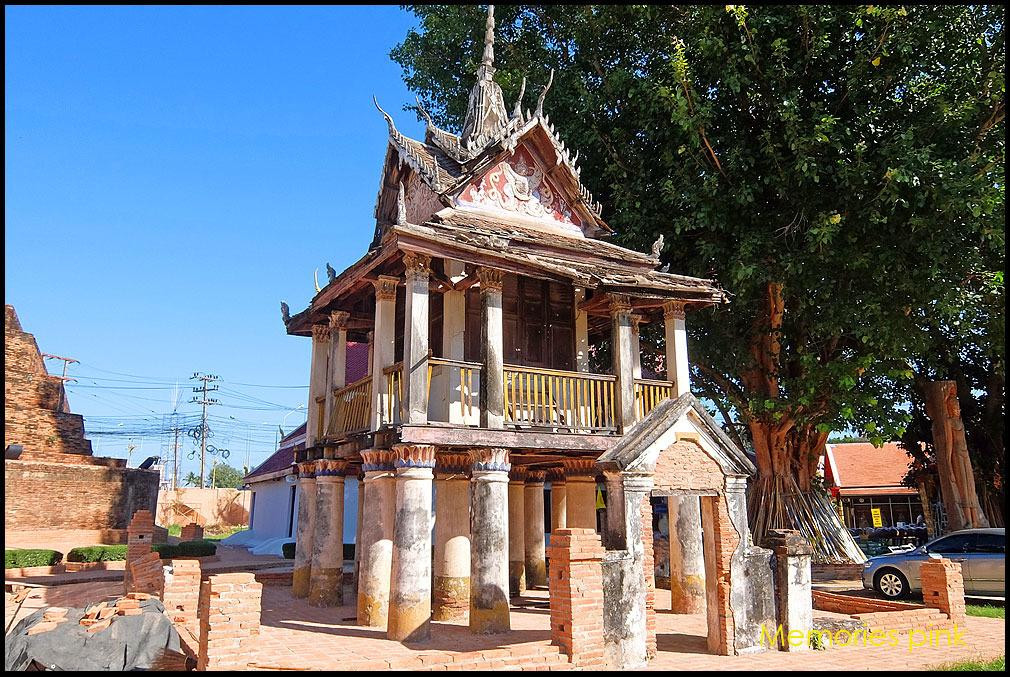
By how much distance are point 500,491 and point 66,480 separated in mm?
21598

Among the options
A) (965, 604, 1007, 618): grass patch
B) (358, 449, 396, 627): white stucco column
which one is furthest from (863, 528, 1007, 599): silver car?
(358, 449, 396, 627): white stucco column

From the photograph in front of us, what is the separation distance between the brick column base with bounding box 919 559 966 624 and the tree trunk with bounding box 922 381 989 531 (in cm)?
1100

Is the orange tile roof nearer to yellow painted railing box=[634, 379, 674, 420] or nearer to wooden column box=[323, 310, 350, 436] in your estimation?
yellow painted railing box=[634, 379, 674, 420]

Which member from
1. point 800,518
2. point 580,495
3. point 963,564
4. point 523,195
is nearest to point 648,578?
point 580,495

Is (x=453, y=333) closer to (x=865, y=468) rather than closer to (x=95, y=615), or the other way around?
(x=95, y=615)

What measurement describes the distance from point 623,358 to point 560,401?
147 cm

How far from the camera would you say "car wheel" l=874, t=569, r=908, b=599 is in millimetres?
17000

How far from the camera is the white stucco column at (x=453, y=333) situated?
14.3m

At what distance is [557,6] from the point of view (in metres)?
23.1

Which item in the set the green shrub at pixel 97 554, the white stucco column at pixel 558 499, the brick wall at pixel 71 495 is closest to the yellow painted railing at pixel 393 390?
the white stucco column at pixel 558 499

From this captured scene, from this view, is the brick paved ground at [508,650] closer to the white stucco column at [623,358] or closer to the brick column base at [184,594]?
the brick column base at [184,594]

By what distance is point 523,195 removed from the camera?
15938 millimetres

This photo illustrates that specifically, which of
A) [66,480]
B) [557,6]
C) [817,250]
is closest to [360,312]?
[817,250]

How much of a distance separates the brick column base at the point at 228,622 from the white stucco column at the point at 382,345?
13.6 ft
